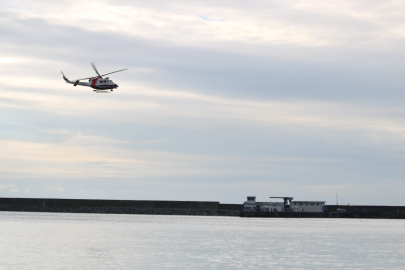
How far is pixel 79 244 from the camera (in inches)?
2178

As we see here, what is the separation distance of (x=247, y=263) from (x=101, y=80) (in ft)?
137

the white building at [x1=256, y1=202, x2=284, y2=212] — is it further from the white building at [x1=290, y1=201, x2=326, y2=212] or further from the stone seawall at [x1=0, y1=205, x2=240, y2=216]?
the stone seawall at [x1=0, y1=205, x2=240, y2=216]

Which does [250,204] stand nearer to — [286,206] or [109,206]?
[286,206]

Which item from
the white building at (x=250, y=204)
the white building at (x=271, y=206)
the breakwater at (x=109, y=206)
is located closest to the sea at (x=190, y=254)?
the white building at (x=250, y=204)

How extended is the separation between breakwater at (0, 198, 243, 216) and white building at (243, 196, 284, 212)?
2297 cm

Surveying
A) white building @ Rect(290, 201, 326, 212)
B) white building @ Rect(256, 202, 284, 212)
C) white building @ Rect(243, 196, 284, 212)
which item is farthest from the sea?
white building @ Rect(290, 201, 326, 212)

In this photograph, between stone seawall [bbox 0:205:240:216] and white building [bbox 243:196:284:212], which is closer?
white building [bbox 243:196:284:212]

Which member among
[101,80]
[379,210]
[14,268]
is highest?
[101,80]

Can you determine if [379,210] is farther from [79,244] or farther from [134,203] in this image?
[79,244]

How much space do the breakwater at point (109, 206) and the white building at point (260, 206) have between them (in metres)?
23.0

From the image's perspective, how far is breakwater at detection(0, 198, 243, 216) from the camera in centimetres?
18020

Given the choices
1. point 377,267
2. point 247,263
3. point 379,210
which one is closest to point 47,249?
point 247,263

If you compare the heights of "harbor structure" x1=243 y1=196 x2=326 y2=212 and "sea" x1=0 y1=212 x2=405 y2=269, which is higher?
"harbor structure" x1=243 y1=196 x2=326 y2=212

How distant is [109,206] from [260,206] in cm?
5818
